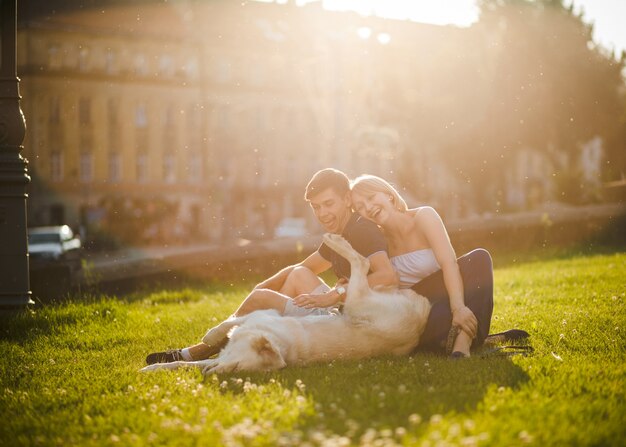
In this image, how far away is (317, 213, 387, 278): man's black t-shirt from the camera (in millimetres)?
6652

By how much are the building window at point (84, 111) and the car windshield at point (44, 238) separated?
27143 millimetres

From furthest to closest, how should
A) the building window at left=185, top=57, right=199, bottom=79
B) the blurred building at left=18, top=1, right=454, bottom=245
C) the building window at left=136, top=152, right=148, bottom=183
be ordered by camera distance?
the building window at left=185, top=57, right=199, bottom=79, the building window at left=136, top=152, right=148, bottom=183, the blurred building at left=18, top=1, right=454, bottom=245

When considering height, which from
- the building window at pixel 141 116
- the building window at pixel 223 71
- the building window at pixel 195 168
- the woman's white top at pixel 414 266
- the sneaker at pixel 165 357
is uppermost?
the building window at pixel 223 71

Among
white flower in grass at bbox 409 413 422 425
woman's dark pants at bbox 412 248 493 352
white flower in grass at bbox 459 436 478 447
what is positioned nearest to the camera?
white flower in grass at bbox 459 436 478 447

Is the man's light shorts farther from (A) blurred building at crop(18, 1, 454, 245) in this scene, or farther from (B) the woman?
(A) blurred building at crop(18, 1, 454, 245)

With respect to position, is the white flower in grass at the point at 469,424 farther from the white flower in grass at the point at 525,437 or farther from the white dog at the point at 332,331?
the white dog at the point at 332,331

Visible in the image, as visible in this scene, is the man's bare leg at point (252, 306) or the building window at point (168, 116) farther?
the building window at point (168, 116)

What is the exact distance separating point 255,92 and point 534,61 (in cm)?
3475

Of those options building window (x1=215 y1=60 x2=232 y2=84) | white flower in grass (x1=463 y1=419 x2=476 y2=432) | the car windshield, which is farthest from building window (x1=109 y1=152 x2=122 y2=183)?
white flower in grass (x1=463 y1=419 x2=476 y2=432)

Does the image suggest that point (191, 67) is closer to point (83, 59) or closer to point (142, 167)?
point (83, 59)

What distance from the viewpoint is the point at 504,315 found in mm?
9047

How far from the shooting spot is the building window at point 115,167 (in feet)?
199

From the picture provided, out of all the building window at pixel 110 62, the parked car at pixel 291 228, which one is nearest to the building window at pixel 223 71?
the building window at pixel 110 62

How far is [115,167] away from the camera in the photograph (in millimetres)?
60875
